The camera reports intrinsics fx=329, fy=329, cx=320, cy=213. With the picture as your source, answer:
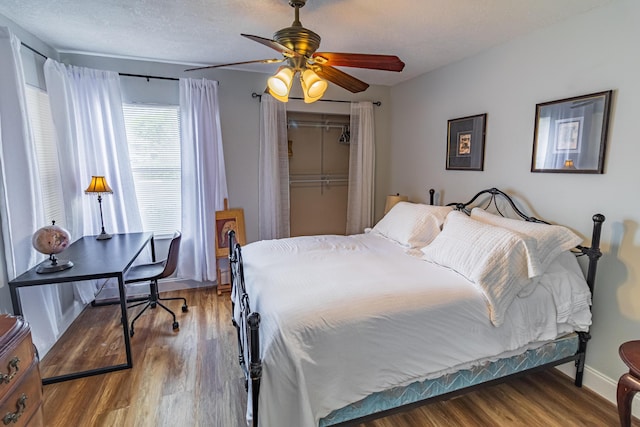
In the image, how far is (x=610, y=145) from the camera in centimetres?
200

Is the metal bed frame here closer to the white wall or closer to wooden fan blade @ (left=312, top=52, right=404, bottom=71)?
the white wall

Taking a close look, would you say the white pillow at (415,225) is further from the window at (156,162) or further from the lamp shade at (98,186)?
the lamp shade at (98,186)

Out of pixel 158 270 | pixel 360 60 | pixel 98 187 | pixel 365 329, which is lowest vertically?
pixel 158 270

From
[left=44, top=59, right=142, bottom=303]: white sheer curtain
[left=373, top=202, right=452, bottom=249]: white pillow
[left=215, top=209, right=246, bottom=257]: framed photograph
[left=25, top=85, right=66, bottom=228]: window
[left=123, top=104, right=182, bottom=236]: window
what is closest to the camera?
[left=25, top=85, right=66, bottom=228]: window

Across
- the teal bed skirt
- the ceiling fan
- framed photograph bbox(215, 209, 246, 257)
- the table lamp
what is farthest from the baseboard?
the table lamp

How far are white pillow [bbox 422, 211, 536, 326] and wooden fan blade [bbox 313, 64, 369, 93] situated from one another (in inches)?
49.4

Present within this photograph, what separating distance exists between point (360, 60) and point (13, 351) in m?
2.01

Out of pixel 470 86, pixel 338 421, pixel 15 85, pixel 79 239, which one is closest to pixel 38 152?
pixel 15 85

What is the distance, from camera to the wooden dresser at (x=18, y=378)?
3.70ft

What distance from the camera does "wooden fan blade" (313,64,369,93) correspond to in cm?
201

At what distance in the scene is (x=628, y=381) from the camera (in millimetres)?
1572

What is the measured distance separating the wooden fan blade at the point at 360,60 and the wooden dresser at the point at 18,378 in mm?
1863

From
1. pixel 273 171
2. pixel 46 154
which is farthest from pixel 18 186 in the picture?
pixel 273 171

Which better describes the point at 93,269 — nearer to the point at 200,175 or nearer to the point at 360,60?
the point at 200,175
